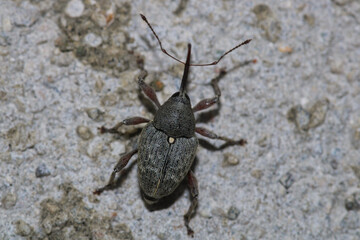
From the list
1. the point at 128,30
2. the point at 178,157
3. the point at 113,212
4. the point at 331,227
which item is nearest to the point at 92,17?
the point at 128,30

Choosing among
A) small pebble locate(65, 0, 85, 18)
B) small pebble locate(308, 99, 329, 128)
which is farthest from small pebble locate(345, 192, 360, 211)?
A: small pebble locate(65, 0, 85, 18)

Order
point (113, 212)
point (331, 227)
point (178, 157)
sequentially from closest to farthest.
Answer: point (178, 157) < point (113, 212) < point (331, 227)

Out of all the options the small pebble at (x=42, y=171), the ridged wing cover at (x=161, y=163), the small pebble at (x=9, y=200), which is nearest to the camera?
the ridged wing cover at (x=161, y=163)

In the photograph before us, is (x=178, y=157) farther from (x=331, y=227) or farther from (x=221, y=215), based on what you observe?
(x=331, y=227)

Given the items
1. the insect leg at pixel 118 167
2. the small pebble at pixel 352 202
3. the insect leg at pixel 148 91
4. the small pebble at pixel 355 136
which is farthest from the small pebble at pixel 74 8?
the small pebble at pixel 352 202

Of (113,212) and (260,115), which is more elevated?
(260,115)

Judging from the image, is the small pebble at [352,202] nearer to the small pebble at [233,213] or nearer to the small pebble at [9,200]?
the small pebble at [233,213]

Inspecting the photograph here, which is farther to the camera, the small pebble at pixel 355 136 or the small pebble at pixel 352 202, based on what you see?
the small pebble at pixel 355 136

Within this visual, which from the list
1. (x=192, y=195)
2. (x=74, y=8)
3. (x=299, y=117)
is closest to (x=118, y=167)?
(x=192, y=195)
